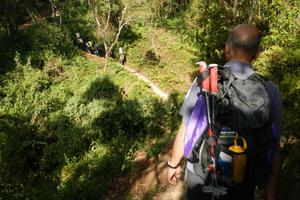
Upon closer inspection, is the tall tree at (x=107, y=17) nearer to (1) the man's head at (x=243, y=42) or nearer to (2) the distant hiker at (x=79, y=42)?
(2) the distant hiker at (x=79, y=42)

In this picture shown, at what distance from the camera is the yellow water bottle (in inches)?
90.7

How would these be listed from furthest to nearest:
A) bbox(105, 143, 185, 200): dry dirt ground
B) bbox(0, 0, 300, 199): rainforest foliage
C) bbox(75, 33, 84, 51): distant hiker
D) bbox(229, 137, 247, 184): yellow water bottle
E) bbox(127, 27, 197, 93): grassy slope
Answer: bbox(75, 33, 84, 51): distant hiker
bbox(127, 27, 197, 93): grassy slope
bbox(0, 0, 300, 199): rainforest foliage
bbox(105, 143, 185, 200): dry dirt ground
bbox(229, 137, 247, 184): yellow water bottle

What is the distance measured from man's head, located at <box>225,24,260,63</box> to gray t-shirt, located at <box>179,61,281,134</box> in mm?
64

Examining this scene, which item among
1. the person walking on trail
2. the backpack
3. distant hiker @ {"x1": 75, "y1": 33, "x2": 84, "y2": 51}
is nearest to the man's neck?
the person walking on trail

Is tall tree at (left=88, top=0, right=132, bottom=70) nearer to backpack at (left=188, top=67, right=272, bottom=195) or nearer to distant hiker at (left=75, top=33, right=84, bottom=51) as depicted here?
distant hiker at (left=75, top=33, right=84, bottom=51)

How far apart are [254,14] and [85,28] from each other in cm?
1869

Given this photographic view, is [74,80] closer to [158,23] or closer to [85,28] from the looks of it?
[85,28]

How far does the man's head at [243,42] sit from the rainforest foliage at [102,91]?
3487mm

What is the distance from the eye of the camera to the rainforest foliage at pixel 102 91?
9.01 m

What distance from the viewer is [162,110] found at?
1298cm

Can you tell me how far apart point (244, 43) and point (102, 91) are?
15.4 metres

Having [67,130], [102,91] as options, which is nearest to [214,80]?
[67,130]

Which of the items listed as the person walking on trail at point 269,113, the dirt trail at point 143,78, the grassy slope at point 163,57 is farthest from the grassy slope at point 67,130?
the person walking on trail at point 269,113

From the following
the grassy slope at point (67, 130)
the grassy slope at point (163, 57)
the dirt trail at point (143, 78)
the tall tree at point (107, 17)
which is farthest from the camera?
the tall tree at point (107, 17)
